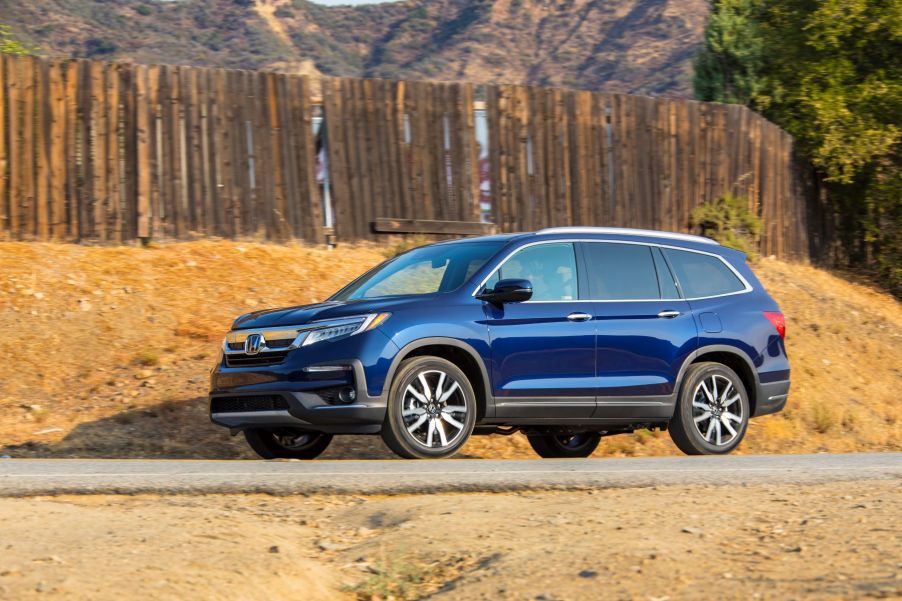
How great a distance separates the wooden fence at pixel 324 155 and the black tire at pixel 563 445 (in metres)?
5.87

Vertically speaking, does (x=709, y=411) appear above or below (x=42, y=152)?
below

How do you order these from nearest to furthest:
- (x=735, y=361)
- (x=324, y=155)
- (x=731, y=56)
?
(x=735, y=361) → (x=324, y=155) → (x=731, y=56)

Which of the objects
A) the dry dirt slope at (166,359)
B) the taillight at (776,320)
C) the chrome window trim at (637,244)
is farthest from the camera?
the dry dirt slope at (166,359)

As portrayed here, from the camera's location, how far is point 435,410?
923 centimetres

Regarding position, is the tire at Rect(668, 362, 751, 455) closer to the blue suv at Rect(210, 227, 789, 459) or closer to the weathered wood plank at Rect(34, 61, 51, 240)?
the blue suv at Rect(210, 227, 789, 459)

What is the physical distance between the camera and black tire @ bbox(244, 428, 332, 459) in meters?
10.2

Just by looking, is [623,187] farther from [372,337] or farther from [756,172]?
[372,337]

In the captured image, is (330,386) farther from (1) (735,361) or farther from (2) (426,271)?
(1) (735,361)

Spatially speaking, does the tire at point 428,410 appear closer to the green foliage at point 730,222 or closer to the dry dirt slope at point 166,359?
the dry dirt slope at point 166,359

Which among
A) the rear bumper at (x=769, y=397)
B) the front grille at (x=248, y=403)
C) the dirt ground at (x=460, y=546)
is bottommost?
the dirt ground at (x=460, y=546)

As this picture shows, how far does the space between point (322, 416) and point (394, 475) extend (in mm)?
915

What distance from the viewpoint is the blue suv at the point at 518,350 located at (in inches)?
355

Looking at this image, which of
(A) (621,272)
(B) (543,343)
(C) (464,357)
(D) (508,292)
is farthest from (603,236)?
(C) (464,357)

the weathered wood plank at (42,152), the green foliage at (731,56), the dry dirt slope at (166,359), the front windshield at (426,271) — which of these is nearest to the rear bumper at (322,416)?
the front windshield at (426,271)
